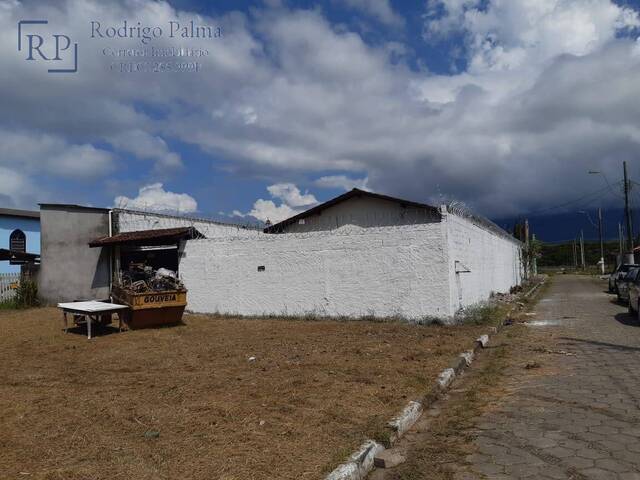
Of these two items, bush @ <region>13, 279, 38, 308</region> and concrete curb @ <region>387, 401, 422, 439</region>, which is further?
bush @ <region>13, 279, 38, 308</region>

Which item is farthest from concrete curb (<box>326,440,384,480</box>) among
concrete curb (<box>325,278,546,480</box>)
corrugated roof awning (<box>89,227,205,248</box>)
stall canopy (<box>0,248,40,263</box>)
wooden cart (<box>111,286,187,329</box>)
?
A: stall canopy (<box>0,248,40,263</box>)

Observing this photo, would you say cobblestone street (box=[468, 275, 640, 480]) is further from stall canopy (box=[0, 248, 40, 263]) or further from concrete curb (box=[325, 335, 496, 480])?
stall canopy (box=[0, 248, 40, 263])

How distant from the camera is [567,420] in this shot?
5.38 m

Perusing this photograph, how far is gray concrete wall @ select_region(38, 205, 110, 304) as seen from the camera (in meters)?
18.7

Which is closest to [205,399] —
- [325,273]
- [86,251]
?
[325,273]

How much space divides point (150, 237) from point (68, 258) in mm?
4206

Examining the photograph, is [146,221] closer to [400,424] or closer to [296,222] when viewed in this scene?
[296,222]

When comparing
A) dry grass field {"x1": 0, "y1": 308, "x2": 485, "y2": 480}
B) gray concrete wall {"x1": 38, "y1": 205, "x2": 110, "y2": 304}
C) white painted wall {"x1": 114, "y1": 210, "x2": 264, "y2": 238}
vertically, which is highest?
white painted wall {"x1": 114, "y1": 210, "x2": 264, "y2": 238}

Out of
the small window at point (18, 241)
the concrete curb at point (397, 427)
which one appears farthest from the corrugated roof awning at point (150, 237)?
the small window at point (18, 241)

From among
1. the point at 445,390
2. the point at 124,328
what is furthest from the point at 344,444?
the point at 124,328

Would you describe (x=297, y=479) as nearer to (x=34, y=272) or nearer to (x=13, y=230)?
(x=34, y=272)

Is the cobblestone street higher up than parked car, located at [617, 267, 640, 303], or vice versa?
parked car, located at [617, 267, 640, 303]

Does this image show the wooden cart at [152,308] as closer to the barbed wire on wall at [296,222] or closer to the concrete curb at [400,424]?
the barbed wire on wall at [296,222]

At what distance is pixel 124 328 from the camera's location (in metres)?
13.1
